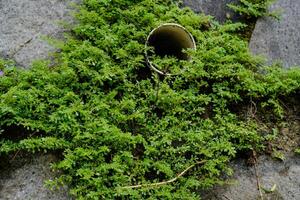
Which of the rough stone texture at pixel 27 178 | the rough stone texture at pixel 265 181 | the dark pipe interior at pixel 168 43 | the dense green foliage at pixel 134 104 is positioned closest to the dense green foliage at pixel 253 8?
the dense green foliage at pixel 134 104

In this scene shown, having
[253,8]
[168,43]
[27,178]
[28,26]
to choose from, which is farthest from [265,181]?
[28,26]

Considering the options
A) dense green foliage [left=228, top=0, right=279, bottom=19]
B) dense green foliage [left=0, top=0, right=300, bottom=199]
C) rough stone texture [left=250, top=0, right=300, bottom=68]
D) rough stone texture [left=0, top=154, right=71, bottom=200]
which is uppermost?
dense green foliage [left=228, top=0, right=279, bottom=19]

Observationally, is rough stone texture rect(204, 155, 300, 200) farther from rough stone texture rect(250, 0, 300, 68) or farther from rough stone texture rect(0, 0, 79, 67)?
rough stone texture rect(0, 0, 79, 67)

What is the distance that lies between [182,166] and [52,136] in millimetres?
1200

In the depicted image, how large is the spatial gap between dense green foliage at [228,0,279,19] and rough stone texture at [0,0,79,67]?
1.98 meters

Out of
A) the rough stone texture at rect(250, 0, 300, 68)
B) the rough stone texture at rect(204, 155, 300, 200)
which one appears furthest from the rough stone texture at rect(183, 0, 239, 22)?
the rough stone texture at rect(204, 155, 300, 200)

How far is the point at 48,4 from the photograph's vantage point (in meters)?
4.84

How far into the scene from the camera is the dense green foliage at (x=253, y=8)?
16.5 ft

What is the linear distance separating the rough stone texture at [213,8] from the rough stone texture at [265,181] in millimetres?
1790

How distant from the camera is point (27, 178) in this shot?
12.3 ft

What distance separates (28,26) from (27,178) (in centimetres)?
175

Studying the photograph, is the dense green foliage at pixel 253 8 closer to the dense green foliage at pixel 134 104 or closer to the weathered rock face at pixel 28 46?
the dense green foliage at pixel 134 104

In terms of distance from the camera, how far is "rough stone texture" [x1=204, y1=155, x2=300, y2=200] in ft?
13.1

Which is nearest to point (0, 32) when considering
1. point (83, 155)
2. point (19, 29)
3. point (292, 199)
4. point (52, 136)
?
point (19, 29)
